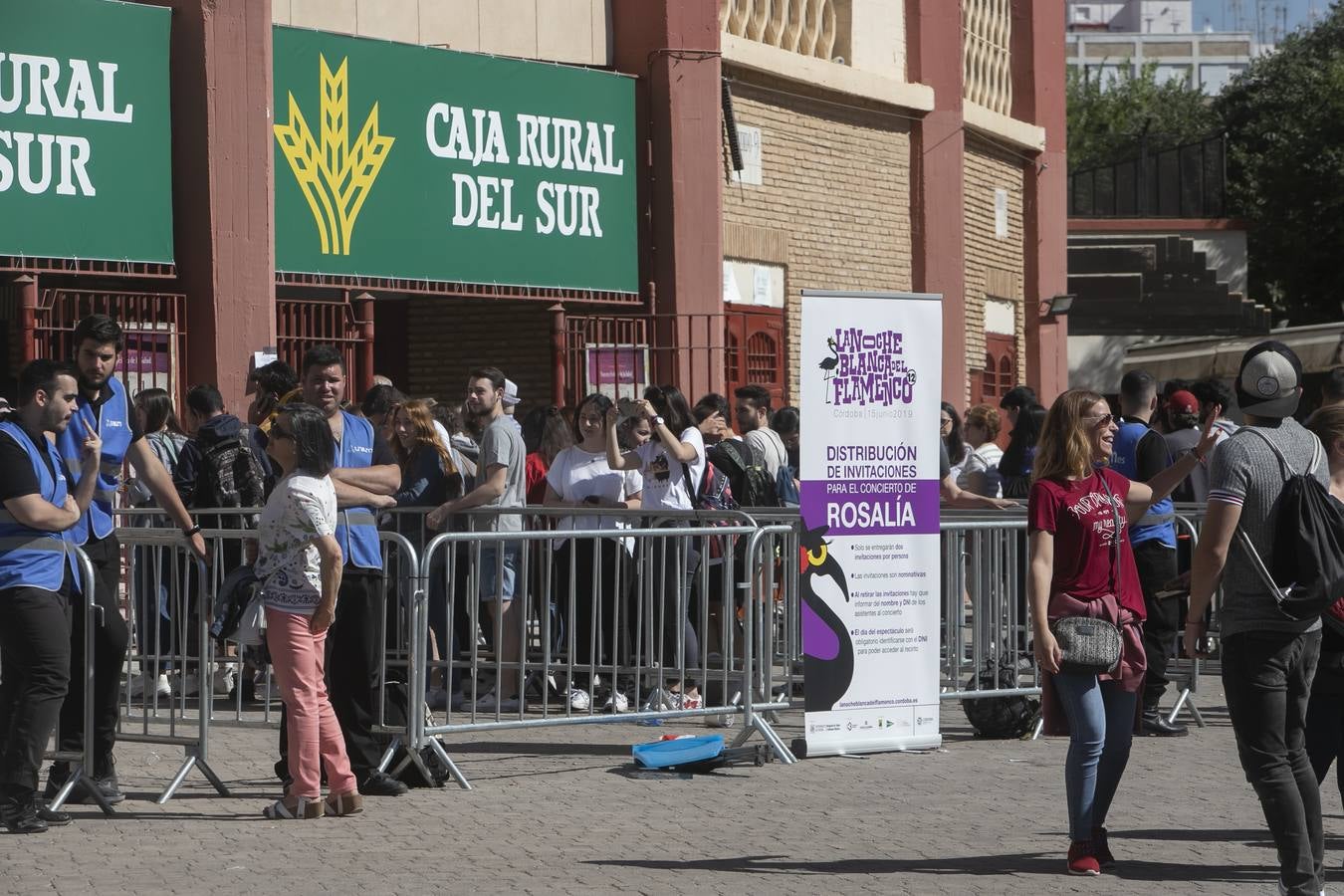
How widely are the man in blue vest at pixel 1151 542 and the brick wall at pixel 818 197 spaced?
29.1ft

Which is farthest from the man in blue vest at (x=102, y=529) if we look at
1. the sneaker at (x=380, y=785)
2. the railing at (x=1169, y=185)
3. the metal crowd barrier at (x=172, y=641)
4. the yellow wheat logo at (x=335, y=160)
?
the railing at (x=1169, y=185)

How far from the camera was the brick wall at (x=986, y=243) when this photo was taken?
A: 24.9 m

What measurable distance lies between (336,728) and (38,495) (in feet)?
4.96

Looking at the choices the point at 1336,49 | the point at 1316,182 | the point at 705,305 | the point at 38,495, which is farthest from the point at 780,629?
the point at 1336,49

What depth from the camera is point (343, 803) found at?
8336mm

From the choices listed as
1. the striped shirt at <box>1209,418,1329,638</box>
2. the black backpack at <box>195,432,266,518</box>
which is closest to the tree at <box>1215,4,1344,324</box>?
the black backpack at <box>195,432,266,518</box>

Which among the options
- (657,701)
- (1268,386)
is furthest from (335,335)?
(1268,386)

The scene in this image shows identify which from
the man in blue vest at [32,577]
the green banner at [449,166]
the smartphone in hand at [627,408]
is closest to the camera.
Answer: the man in blue vest at [32,577]

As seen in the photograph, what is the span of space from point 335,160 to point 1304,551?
37.8ft

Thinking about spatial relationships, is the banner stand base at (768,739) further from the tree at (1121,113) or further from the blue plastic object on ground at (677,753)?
the tree at (1121,113)

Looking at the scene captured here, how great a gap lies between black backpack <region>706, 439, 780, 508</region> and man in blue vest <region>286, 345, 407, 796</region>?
4318 mm

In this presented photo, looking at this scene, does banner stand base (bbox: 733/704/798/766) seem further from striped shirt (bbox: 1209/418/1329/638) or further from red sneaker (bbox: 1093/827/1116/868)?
striped shirt (bbox: 1209/418/1329/638)

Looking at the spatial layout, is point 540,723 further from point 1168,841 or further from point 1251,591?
point 1251,591

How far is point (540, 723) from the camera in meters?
9.23
